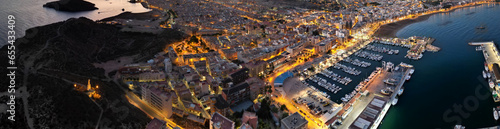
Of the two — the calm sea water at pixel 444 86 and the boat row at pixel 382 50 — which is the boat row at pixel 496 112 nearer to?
the calm sea water at pixel 444 86

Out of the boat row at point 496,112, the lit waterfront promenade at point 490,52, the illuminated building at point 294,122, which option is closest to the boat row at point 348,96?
the illuminated building at point 294,122

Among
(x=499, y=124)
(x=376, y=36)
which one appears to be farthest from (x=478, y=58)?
(x=499, y=124)

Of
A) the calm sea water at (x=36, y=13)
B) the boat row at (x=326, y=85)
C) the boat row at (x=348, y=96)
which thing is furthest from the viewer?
the calm sea water at (x=36, y=13)

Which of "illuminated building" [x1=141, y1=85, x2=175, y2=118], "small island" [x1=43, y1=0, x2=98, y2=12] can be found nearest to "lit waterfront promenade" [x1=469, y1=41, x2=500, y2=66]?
"illuminated building" [x1=141, y1=85, x2=175, y2=118]

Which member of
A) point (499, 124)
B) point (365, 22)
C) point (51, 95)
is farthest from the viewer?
point (365, 22)

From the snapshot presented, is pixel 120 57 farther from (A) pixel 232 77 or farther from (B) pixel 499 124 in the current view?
(B) pixel 499 124

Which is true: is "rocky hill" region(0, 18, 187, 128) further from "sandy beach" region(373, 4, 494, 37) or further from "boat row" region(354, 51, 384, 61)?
"sandy beach" region(373, 4, 494, 37)
